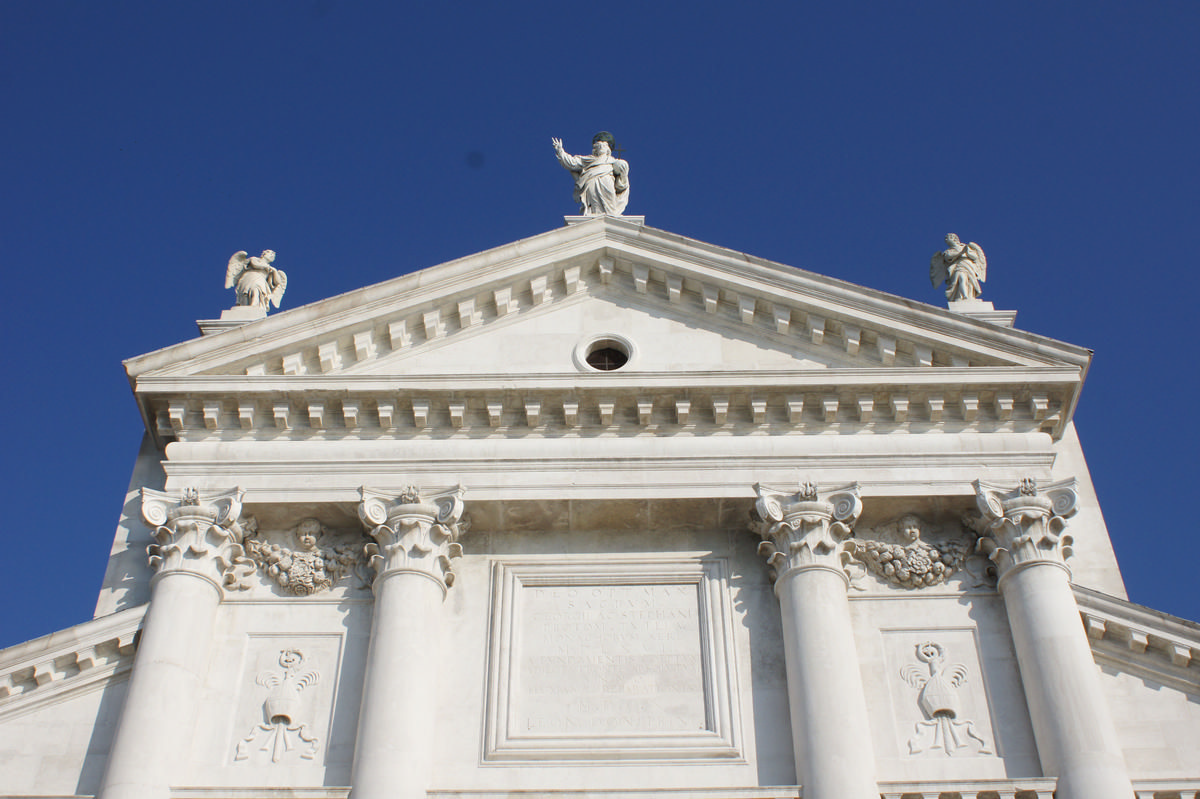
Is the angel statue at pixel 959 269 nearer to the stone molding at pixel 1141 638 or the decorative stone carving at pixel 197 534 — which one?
the stone molding at pixel 1141 638

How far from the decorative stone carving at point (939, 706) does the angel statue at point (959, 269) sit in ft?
21.1

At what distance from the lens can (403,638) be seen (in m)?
17.6

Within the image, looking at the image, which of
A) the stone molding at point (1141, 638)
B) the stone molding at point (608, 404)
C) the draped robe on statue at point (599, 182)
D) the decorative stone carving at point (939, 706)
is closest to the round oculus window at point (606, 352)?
the stone molding at point (608, 404)

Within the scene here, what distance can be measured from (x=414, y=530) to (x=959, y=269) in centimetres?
996

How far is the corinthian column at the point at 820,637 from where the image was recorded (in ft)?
53.1

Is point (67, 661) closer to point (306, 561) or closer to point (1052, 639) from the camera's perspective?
point (306, 561)

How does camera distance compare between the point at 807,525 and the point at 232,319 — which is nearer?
the point at 807,525

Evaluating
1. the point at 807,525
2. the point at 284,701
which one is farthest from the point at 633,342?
the point at 284,701

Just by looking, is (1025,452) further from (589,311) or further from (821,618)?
(589,311)

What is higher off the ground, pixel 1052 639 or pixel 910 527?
pixel 910 527

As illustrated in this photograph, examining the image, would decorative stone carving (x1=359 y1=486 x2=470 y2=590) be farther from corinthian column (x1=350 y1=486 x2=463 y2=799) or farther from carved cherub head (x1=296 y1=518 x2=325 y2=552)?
carved cherub head (x1=296 y1=518 x2=325 y2=552)

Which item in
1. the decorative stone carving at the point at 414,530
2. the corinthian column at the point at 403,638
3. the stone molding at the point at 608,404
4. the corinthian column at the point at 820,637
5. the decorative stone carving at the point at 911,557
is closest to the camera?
the corinthian column at the point at 820,637

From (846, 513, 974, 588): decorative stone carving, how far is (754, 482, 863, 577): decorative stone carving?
0.34m

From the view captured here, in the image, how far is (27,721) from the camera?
17672 mm
